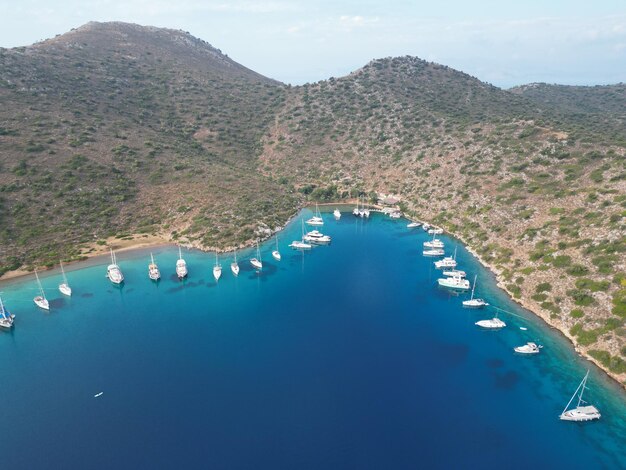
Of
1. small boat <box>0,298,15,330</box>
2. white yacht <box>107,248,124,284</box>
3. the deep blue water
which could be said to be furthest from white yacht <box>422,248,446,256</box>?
small boat <box>0,298,15,330</box>

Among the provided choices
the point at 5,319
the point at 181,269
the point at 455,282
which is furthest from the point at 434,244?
the point at 5,319

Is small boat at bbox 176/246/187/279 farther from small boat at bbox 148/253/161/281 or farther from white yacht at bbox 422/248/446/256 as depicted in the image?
white yacht at bbox 422/248/446/256

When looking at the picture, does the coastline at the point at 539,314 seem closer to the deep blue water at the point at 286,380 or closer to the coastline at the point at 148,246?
the coastline at the point at 148,246

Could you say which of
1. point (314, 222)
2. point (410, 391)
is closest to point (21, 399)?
point (410, 391)

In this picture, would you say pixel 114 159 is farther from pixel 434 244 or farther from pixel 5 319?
pixel 434 244

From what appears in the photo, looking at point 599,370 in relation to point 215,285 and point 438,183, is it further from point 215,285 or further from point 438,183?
point 438,183

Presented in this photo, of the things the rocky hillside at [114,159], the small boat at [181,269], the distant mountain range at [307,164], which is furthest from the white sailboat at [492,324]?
the small boat at [181,269]

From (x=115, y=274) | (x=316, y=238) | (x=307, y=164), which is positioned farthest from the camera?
(x=307, y=164)
